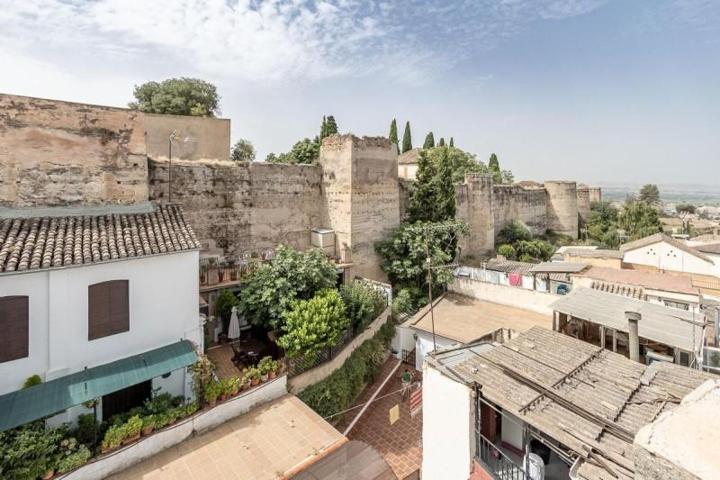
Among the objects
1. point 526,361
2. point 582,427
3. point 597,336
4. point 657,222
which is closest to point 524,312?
point 597,336

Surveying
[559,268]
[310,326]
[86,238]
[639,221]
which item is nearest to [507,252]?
[559,268]

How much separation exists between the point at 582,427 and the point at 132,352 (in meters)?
9.77

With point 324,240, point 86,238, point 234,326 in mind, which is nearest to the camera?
point 86,238

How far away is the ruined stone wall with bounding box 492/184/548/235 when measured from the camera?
104 feet

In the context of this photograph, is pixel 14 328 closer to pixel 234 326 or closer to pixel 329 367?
pixel 234 326

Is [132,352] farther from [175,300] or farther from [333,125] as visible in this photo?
[333,125]

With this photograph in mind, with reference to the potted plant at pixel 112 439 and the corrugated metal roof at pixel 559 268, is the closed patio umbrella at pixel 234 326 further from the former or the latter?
the corrugated metal roof at pixel 559 268

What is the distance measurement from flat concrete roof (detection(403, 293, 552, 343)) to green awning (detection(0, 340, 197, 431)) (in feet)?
30.3

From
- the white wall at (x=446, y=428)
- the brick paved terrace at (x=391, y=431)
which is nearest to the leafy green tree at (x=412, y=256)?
the brick paved terrace at (x=391, y=431)

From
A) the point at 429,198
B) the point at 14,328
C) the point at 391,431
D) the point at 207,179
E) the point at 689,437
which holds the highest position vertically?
the point at 207,179

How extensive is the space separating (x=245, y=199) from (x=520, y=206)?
27.7m

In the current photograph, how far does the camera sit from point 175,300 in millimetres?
9633

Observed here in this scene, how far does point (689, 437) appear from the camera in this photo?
1.66 m

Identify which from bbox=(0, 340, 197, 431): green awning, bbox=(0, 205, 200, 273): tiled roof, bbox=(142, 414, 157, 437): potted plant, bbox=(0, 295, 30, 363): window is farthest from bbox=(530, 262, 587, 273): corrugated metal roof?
bbox=(0, 295, 30, 363): window
